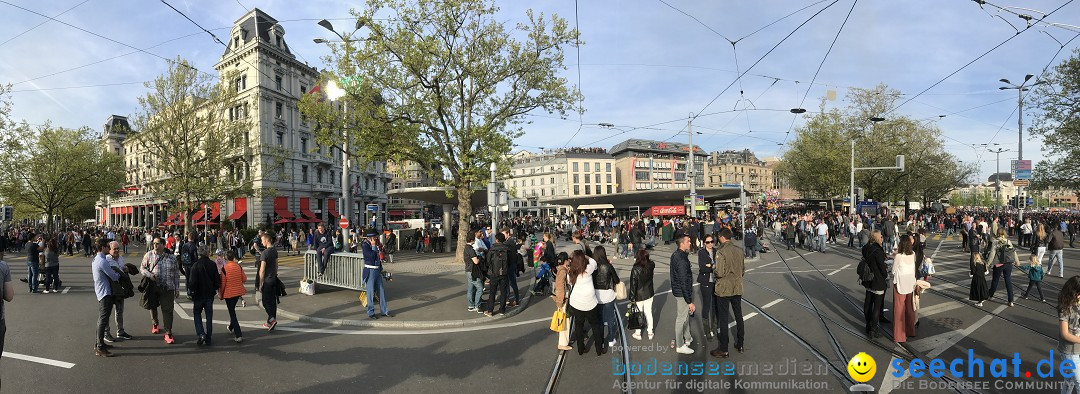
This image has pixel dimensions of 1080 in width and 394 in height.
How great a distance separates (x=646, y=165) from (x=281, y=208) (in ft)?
236

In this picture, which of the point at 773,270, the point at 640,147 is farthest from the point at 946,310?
the point at 640,147

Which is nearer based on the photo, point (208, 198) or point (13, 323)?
point (13, 323)

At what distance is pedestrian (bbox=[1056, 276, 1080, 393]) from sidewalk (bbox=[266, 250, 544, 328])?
23.8ft

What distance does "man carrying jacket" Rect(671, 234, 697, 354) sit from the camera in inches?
257

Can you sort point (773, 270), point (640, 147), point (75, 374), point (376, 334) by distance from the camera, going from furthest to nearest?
point (640, 147) < point (773, 270) < point (376, 334) < point (75, 374)

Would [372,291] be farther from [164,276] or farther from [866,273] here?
[866,273]

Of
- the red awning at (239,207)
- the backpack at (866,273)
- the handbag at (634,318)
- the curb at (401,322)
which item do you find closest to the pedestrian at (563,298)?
the handbag at (634,318)

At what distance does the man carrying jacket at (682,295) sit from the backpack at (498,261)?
352 centimetres

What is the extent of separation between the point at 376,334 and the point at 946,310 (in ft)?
33.7

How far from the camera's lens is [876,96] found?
1527 inches

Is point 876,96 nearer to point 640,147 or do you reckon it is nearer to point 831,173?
point 831,173

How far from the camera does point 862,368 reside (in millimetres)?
5727

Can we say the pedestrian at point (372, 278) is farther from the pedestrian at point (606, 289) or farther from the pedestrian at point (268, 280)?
the pedestrian at point (606, 289)

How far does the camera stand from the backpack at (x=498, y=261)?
9211 mm
